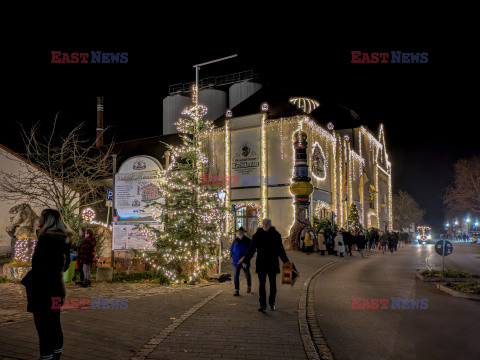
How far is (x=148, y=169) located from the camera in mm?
14133

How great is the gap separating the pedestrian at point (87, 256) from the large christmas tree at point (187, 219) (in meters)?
1.54

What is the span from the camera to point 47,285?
15.9 ft

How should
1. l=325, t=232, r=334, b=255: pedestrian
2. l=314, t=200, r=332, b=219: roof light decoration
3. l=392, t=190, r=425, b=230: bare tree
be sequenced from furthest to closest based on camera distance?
1. l=392, t=190, r=425, b=230: bare tree
2. l=314, t=200, r=332, b=219: roof light decoration
3. l=325, t=232, r=334, b=255: pedestrian

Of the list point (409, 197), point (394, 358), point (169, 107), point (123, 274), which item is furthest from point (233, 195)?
point (409, 197)

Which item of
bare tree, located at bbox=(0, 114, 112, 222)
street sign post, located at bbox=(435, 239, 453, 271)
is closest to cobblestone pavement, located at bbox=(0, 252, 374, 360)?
bare tree, located at bbox=(0, 114, 112, 222)

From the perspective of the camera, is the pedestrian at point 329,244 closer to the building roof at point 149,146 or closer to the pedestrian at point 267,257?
the pedestrian at point 267,257

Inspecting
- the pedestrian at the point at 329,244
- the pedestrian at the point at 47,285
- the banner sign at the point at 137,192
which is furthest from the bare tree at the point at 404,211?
the pedestrian at the point at 47,285

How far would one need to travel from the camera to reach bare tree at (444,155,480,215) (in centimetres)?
4469

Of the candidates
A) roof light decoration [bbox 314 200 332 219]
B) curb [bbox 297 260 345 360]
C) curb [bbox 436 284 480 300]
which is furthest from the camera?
roof light decoration [bbox 314 200 332 219]

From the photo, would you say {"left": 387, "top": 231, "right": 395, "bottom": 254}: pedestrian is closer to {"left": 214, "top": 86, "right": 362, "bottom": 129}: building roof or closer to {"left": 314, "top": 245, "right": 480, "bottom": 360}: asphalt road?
{"left": 214, "top": 86, "right": 362, "bottom": 129}: building roof

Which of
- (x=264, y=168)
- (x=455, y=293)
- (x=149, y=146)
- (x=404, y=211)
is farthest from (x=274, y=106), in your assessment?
(x=404, y=211)

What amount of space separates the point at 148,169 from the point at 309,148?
756 inches

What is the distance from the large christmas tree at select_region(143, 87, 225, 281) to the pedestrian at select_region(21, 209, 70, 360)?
7726 millimetres

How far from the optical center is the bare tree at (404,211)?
79.2 meters
